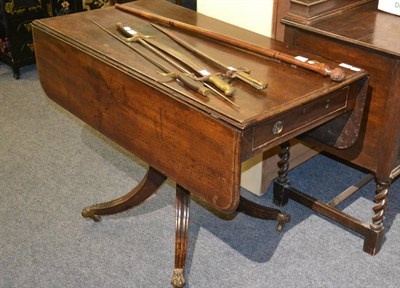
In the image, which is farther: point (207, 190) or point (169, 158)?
point (169, 158)

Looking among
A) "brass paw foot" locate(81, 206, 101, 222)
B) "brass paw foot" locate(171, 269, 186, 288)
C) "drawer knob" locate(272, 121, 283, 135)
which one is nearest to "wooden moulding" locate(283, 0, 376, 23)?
"drawer knob" locate(272, 121, 283, 135)

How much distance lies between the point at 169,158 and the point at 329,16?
857 millimetres

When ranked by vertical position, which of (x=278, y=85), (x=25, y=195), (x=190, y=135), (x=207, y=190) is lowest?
(x=25, y=195)

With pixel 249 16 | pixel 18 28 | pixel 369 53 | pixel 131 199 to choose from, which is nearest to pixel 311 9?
pixel 369 53

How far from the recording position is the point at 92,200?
268 centimetres

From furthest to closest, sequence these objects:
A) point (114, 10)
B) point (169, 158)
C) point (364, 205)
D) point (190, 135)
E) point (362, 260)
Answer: point (364, 205) → point (114, 10) → point (362, 260) → point (169, 158) → point (190, 135)

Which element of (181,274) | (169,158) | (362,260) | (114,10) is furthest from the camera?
(114,10)

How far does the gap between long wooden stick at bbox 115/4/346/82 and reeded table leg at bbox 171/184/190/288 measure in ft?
1.85

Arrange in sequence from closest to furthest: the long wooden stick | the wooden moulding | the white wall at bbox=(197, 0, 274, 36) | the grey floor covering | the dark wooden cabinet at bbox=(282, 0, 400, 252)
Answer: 1. the long wooden stick
2. the dark wooden cabinet at bbox=(282, 0, 400, 252)
3. the wooden moulding
4. the grey floor covering
5. the white wall at bbox=(197, 0, 274, 36)

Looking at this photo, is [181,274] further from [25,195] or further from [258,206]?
[25,195]

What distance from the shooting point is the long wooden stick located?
182cm

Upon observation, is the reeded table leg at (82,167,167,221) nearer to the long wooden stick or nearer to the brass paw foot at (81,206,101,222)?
the brass paw foot at (81,206,101,222)

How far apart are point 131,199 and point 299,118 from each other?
3.18 feet

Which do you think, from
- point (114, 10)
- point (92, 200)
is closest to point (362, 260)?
point (92, 200)
